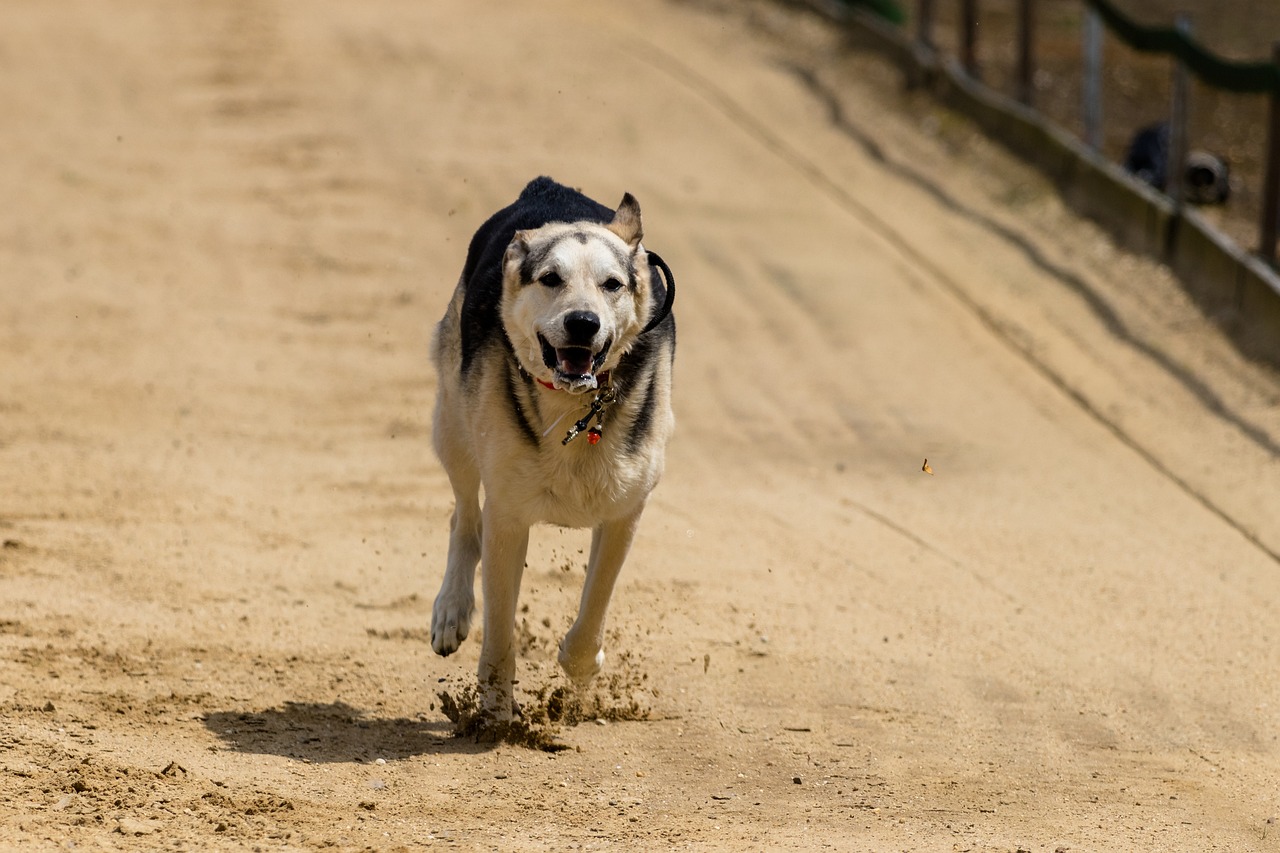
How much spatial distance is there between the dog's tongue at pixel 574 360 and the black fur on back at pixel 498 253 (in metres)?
0.57

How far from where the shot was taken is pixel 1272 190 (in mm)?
10930

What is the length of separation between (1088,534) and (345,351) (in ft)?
16.1

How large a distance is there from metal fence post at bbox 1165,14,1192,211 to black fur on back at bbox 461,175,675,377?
704 cm

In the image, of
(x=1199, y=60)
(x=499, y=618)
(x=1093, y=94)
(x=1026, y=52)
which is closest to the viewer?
(x=499, y=618)

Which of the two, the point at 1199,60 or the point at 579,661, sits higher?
the point at 1199,60

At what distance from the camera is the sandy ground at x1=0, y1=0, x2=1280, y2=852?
17.6 ft

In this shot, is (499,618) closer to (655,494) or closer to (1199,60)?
(655,494)

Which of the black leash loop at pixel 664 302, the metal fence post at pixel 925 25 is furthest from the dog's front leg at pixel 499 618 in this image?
the metal fence post at pixel 925 25

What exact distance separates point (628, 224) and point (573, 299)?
643 mm

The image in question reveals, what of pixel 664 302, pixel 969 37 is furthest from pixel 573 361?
pixel 969 37

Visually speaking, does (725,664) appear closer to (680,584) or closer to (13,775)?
(680,584)

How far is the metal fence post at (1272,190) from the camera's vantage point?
10.9 metres

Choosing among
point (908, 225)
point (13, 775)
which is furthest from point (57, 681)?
point (908, 225)

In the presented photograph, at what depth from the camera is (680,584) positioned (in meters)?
7.41
